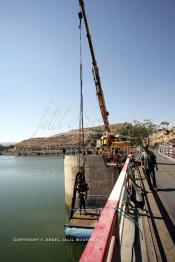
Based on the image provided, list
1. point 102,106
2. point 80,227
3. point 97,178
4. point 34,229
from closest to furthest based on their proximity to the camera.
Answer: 1. point 80,227
2. point 34,229
3. point 97,178
4. point 102,106

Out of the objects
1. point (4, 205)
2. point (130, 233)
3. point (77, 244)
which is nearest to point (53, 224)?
point (77, 244)

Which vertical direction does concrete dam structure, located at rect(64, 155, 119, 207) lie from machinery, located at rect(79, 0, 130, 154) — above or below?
below

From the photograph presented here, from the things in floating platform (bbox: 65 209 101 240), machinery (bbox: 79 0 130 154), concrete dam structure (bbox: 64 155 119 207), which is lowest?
floating platform (bbox: 65 209 101 240)

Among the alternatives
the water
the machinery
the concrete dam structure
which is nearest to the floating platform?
the water

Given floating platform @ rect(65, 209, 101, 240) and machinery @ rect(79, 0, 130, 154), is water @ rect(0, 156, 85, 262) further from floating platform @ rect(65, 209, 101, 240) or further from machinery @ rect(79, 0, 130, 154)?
machinery @ rect(79, 0, 130, 154)

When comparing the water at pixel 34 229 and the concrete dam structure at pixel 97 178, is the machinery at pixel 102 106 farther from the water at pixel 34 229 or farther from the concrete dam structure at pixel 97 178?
the water at pixel 34 229

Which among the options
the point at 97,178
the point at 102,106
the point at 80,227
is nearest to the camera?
the point at 80,227

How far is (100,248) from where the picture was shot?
1.53m

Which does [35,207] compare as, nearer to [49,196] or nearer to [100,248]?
[49,196]

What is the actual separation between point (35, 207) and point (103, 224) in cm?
2550

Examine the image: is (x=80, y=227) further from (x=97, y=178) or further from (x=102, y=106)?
(x=102, y=106)

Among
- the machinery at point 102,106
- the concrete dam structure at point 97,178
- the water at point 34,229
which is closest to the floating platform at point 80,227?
the water at point 34,229

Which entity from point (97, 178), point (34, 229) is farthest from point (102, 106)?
point (34, 229)

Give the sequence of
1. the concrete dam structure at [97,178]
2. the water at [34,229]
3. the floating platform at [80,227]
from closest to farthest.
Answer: the floating platform at [80,227]
the water at [34,229]
the concrete dam structure at [97,178]
